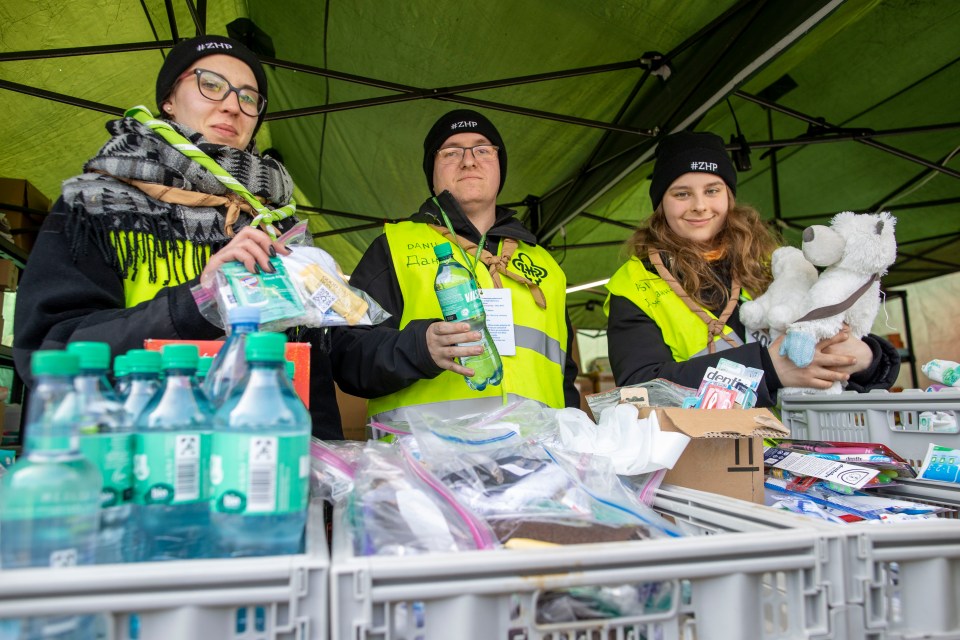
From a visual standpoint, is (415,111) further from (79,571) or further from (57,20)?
(79,571)

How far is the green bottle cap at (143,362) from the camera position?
0.83 metres

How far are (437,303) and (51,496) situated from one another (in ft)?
4.61

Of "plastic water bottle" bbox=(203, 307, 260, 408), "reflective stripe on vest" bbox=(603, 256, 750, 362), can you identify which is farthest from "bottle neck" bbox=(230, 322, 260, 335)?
"reflective stripe on vest" bbox=(603, 256, 750, 362)

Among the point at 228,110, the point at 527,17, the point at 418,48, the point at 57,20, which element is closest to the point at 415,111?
the point at 418,48

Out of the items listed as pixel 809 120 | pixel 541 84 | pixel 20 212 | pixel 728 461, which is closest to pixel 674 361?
pixel 728 461

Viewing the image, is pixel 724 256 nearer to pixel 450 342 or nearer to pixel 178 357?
pixel 450 342

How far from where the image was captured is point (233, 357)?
87 centimetres

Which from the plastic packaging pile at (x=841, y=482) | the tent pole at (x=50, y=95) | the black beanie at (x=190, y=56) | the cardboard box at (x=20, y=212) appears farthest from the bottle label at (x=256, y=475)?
the cardboard box at (x=20, y=212)

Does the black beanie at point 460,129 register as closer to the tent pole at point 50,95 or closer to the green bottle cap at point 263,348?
the green bottle cap at point 263,348

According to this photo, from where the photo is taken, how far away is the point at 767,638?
0.73 m

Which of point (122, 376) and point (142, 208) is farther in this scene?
point (142, 208)

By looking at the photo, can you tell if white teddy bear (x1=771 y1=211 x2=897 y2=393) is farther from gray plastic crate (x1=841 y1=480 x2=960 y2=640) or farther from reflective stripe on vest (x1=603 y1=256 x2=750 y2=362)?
gray plastic crate (x1=841 y1=480 x2=960 y2=640)

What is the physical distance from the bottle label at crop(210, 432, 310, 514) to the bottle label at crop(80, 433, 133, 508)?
0.13 m

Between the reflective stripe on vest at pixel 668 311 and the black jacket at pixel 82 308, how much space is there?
4.41 feet
